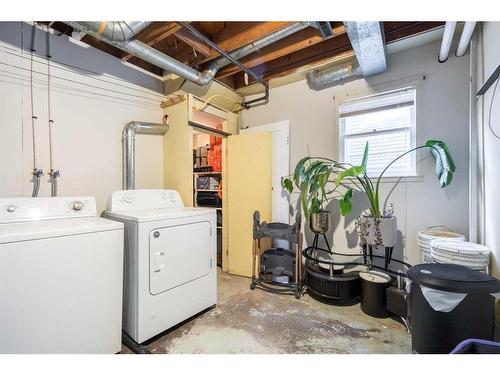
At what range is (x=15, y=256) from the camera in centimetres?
116

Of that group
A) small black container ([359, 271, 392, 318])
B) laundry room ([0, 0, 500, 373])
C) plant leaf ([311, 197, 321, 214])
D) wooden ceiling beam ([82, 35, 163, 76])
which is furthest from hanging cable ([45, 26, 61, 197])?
small black container ([359, 271, 392, 318])

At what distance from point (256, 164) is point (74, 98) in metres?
2.11

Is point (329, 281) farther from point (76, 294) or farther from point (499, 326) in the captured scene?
point (76, 294)

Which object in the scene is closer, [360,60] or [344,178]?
[360,60]

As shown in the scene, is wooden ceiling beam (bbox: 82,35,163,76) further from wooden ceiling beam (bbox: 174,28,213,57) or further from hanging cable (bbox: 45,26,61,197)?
wooden ceiling beam (bbox: 174,28,213,57)

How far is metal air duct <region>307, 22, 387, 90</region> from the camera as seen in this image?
174 centimetres

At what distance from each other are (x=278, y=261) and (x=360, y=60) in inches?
92.7

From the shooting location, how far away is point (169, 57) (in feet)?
7.29

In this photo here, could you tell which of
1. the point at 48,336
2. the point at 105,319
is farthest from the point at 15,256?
the point at 105,319

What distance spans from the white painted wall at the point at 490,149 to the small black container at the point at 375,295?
75 centimetres

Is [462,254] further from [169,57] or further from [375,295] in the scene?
[169,57]

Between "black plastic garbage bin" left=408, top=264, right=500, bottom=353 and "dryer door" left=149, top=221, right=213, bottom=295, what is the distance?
1.59 metres

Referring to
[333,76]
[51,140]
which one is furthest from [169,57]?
[333,76]
